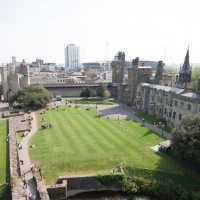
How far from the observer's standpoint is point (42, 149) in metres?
40.8

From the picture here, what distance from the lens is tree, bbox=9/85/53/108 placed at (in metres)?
69.9

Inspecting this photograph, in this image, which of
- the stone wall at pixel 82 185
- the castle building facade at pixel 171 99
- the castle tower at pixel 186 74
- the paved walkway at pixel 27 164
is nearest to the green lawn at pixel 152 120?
the castle building facade at pixel 171 99

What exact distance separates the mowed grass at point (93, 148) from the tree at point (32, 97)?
12852 millimetres

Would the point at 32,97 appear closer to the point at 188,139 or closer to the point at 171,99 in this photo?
the point at 171,99

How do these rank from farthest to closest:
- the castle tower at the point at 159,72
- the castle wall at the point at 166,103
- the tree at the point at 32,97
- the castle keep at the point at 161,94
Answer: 1. the castle tower at the point at 159,72
2. the tree at the point at 32,97
3. the castle keep at the point at 161,94
4. the castle wall at the point at 166,103

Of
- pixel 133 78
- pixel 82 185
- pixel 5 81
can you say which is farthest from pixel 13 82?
pixel 82 185

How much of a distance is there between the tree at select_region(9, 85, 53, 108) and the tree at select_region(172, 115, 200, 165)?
156 feet

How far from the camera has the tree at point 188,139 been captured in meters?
32.5

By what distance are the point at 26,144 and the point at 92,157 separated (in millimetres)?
14472

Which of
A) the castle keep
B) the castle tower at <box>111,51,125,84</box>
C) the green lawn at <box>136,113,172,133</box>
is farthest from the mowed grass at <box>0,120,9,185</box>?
the castle tower at <box>111,51,125,84</box>

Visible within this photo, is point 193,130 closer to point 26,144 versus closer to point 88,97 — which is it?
point 26,144

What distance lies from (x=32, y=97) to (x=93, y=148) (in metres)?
36.9

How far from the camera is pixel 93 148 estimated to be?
41.2m

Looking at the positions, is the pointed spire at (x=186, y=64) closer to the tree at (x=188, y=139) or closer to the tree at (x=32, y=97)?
the tree at (x=188, y=139)
